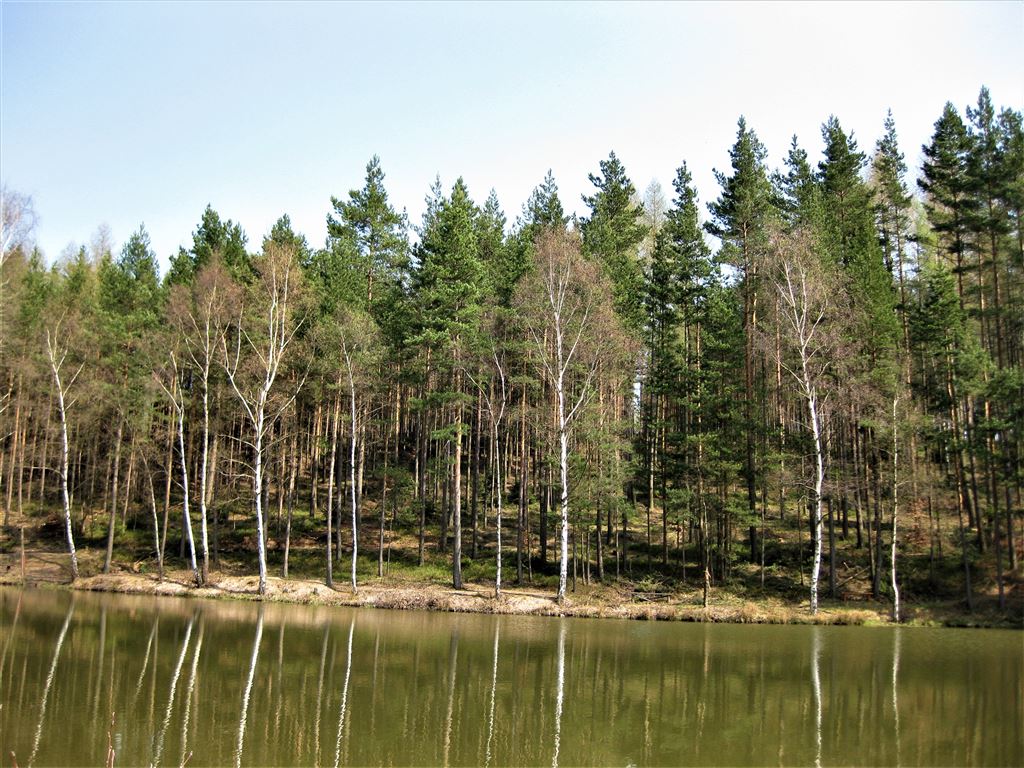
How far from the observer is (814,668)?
1756cm

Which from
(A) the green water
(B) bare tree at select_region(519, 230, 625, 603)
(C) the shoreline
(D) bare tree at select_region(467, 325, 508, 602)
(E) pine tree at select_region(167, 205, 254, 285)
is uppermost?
(E) pine tree at select_region(167, 205, 254, 285)

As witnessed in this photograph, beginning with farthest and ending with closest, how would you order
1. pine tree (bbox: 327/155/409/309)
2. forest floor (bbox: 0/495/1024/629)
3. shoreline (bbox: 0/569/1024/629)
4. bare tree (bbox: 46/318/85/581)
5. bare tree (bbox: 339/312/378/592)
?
pine tree (bbox: 327/155/409/309) < bare tree (bbox: 46/318/85/581) < bare tree (bbox: 339/312/378/592) < forest floor (bbox: 0/495/1024/629) < shoreline (bbox: 0/569/1024/629)

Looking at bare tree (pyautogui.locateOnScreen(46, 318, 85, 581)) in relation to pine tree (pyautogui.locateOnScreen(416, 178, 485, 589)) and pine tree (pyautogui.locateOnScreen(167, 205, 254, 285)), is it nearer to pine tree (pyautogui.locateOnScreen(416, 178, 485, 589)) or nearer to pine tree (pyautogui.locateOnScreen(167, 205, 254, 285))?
pine tree (pyautogui.locateOnScreen(167, 205, 254, 285))

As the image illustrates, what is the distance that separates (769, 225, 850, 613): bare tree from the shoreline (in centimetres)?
270

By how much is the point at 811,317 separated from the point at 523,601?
1810cm

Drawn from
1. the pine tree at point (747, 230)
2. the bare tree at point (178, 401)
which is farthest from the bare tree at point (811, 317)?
the bare tree at point (178, 401)

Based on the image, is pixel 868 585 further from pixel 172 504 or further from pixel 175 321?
pixel 172 504

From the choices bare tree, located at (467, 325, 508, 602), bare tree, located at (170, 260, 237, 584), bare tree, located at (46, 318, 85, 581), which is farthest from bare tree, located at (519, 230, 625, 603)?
bare tree, located at (46, 318, 85, 581)

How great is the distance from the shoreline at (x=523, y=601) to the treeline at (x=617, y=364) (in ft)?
3.85

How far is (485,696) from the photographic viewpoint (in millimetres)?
13695

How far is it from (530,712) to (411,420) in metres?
38.5

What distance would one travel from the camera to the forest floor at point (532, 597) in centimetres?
2881

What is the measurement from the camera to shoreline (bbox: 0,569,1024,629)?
28578 mm

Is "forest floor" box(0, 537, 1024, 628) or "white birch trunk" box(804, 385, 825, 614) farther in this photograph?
"white birch trunk" box(804, 385, 825, 614)
